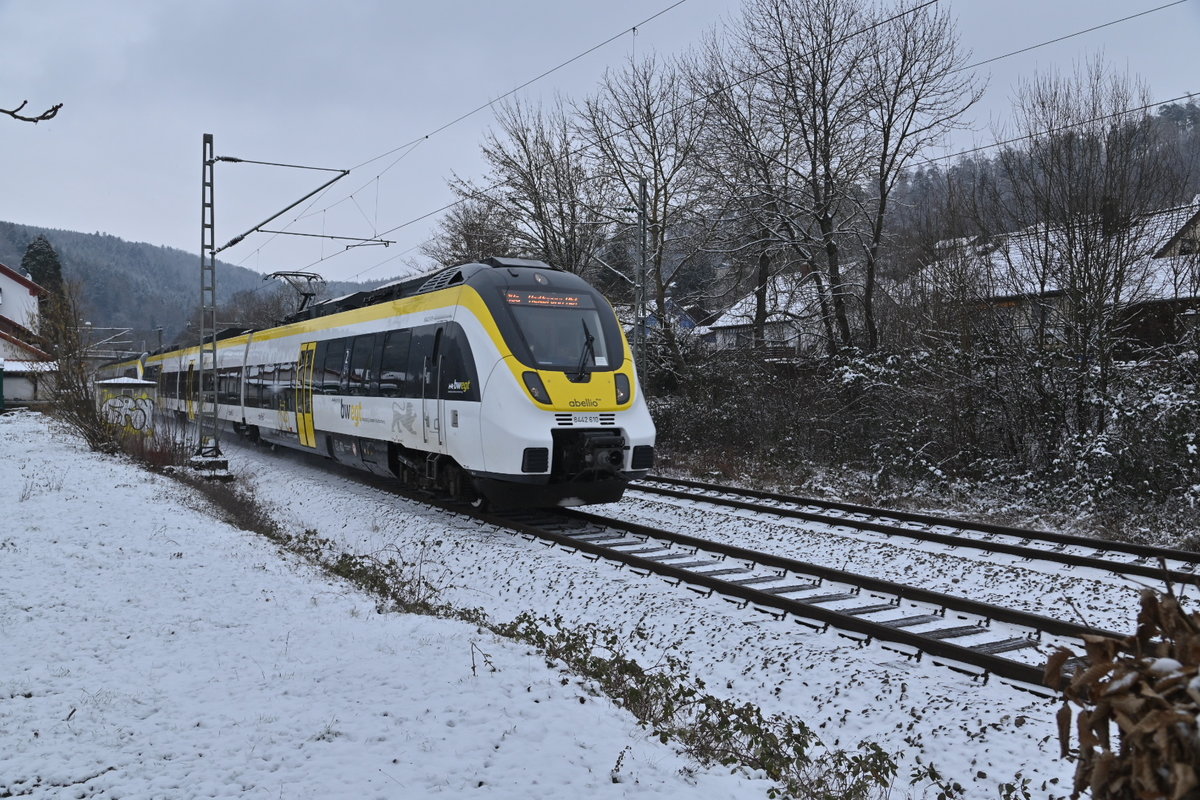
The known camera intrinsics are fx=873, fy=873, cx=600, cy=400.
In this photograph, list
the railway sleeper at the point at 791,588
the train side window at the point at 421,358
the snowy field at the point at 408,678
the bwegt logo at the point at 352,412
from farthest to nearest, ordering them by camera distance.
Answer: the bwegt logo at the point at 352,412 < the train side window at the point at 421,358 < the railway sleeper at the point at 791,588 < the snowy field at the point at 408,678

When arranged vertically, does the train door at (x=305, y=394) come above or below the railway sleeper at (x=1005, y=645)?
above

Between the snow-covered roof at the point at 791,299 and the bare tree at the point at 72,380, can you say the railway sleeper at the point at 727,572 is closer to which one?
the snow-covered roof at the point at 791,299

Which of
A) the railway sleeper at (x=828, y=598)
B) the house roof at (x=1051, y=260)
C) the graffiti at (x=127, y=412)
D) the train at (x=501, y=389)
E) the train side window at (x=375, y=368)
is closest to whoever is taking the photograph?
the railway sleeper at (x=828, y=598)

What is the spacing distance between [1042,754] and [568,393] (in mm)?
6985

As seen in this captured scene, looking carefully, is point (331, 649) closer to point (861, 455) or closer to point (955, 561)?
point (955, 561)

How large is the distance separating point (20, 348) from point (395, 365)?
65.7ft

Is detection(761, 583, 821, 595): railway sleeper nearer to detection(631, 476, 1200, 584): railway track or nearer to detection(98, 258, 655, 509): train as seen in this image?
detection(631, 476, 1200, 584): railway track

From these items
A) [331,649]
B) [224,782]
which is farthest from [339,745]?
[331,649]

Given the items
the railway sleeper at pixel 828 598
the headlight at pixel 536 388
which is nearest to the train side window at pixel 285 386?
the headlight at pixel 536 388

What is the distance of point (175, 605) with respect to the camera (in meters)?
7.02

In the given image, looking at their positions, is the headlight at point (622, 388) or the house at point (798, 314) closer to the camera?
the headlight at point (622, 388)

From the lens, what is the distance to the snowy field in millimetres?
4137

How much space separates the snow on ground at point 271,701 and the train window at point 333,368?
23.9 ft

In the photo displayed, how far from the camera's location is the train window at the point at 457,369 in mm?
11031
